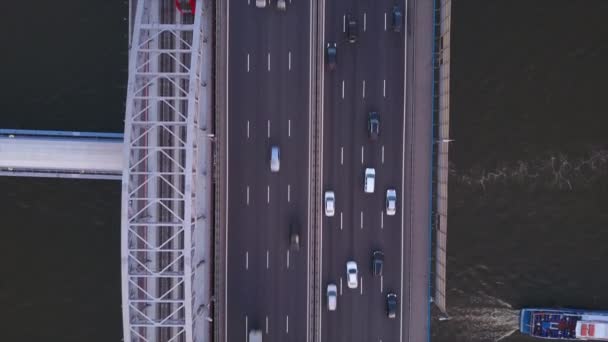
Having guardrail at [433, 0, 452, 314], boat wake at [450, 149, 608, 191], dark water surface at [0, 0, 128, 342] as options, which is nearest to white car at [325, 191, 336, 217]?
guardrail at [433, 0, 452, 314]

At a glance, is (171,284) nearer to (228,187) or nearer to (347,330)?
(228,187)

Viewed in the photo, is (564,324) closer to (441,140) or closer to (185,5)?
(441,140)

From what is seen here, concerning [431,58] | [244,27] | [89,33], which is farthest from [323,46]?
[89,33]

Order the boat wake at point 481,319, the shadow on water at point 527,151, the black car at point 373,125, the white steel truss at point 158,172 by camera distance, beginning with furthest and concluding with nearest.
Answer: the boat wake at point 481,319
the shadow on water at point 527,151
the black car at point 373,125
the white steel truss at point 158,172

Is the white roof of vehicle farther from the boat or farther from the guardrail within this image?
the guardrail

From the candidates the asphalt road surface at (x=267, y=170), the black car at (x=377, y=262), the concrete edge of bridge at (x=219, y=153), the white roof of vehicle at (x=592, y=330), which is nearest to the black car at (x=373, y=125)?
the asphalt road surface at (x=267, y=170)

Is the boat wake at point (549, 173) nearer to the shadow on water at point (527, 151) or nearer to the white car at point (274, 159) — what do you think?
the shadow on water at point (527, 151)
